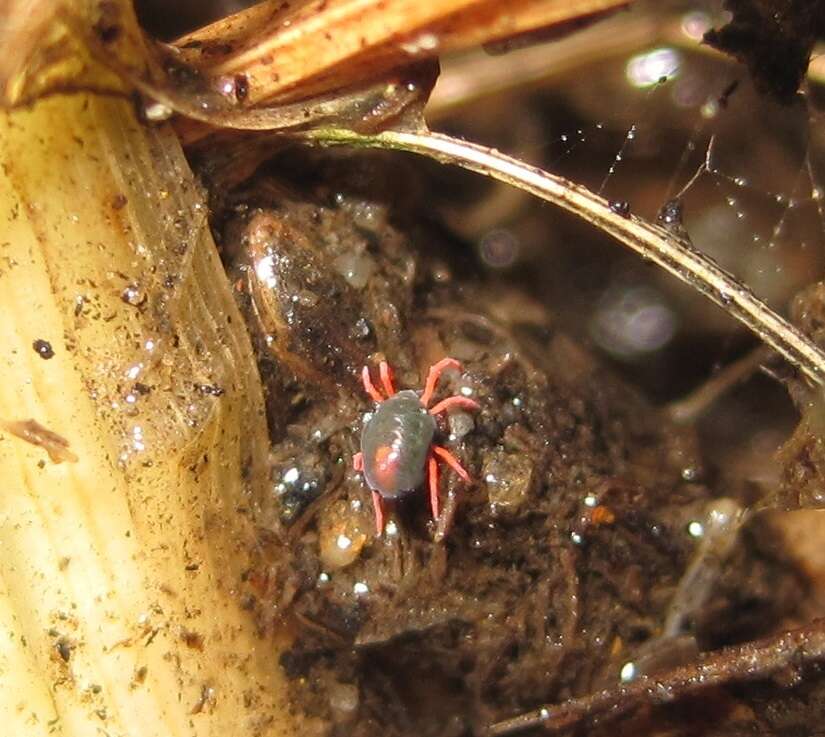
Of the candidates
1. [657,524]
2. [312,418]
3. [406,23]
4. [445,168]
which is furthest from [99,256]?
[657,524]

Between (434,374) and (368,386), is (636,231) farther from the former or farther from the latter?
(368,386)

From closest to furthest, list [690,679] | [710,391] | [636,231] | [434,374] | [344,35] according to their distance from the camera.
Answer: [344,35] < [636,231] < [690,679] < [434,374] < [710,391]

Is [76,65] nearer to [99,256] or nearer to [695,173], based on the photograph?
[99,256]

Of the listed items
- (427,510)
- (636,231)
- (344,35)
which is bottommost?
(427,510)

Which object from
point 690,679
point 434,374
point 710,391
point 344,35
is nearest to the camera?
point 344,35

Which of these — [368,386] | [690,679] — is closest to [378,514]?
[368,386]

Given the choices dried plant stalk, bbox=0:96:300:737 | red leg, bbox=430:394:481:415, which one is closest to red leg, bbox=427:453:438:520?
red leg, bbox=430:394:481:415
